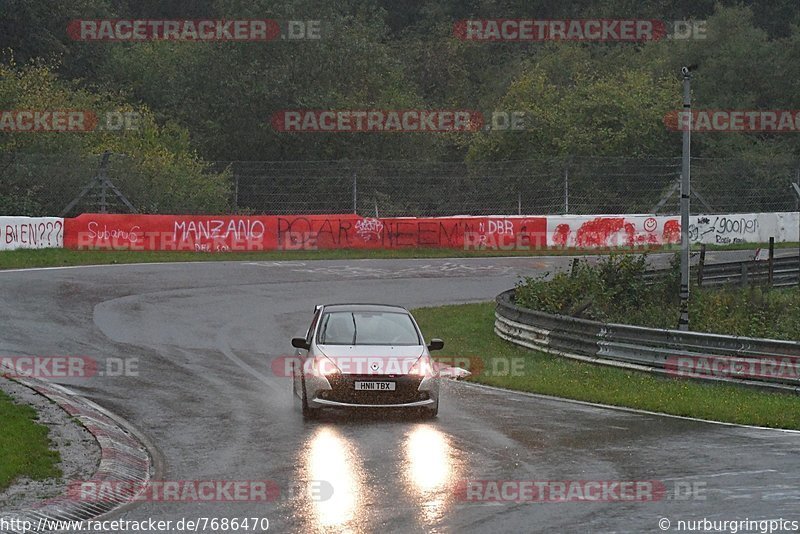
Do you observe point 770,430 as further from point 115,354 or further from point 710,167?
point 710,167

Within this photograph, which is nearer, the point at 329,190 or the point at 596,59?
the point at 329,190

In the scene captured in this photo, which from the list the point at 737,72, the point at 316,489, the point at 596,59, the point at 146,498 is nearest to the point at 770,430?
the point at 316,489

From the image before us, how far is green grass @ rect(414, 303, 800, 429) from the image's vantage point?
1634 cm

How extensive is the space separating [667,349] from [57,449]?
420 inches

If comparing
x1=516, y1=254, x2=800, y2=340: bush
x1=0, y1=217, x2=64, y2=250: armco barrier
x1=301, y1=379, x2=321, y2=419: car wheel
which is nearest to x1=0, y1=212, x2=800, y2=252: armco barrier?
x1=0, y1=217, x2=64, y2=250: armco barrier

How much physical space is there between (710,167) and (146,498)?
129 ft

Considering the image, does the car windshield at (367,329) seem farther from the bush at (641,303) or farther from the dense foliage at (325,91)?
the dense foliage at (325,91)

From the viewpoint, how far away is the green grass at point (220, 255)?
35125 millimetres

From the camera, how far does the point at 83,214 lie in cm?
3822

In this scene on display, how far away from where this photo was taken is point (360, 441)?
13.8m

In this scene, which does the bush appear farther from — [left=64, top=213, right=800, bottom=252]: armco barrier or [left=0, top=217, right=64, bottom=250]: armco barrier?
[left=0, top=217, right=64, bottom=250]: armco barrier

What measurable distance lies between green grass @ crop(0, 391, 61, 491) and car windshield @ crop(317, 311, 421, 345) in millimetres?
3933

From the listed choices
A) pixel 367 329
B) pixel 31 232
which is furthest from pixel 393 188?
pixel 367 329

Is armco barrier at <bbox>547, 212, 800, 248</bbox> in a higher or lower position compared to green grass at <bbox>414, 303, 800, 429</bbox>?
higher
